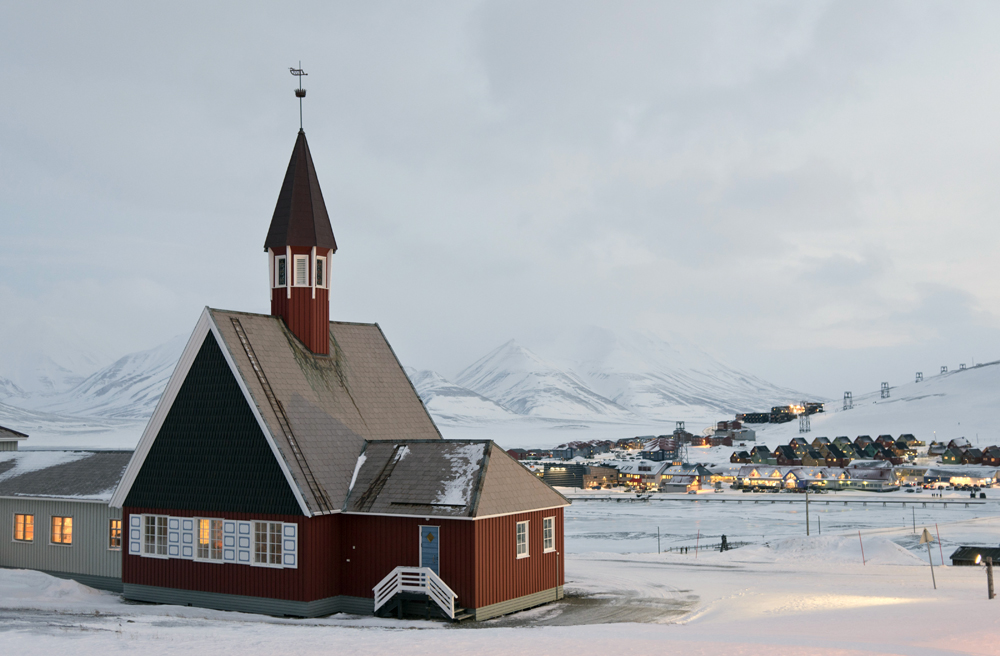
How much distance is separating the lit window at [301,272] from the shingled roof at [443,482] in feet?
22.8

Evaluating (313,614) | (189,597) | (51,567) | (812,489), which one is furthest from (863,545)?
(812,489)

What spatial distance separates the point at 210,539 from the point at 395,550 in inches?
244

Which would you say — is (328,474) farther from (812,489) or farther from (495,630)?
(812,489)

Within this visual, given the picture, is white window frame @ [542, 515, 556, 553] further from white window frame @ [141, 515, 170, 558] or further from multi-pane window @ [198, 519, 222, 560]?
white window frame @ [141, 515, 170, 558]

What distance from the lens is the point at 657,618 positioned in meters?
25.4

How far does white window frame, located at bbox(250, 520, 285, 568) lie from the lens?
87.7 ft

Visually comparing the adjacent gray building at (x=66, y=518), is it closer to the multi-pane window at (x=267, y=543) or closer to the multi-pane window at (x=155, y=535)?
the multi-pane window at (x=155, y=535)

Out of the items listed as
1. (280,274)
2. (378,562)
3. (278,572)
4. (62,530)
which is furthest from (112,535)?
(378,562)

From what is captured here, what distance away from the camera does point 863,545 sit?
40.7m

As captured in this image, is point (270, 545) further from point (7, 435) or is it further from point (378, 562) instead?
point (7, 435)

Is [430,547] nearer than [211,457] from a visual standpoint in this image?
Yes

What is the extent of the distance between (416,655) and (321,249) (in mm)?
18560

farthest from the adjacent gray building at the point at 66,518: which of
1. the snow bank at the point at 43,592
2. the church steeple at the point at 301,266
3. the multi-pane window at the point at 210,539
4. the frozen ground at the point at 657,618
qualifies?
the church steeple at the point at 301,266

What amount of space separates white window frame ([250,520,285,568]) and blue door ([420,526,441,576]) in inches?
169
